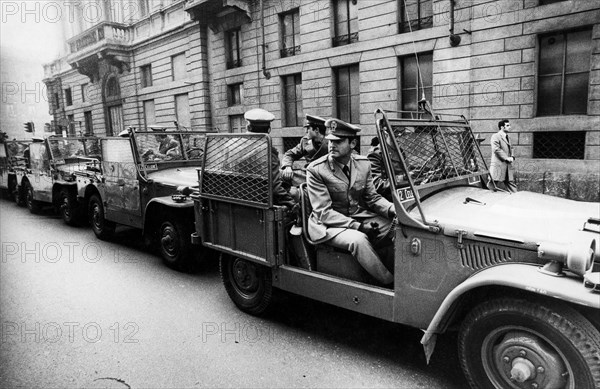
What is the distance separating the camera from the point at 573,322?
2.44m

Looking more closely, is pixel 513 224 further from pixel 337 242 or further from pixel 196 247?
pixel 196 247

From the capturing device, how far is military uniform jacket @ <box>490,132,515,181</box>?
10312 millimetres

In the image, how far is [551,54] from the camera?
11.1 metres

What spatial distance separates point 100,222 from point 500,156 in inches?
367

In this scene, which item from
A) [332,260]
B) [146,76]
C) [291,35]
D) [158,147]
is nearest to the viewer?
[332,260]

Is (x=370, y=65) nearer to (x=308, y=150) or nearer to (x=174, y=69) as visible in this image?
→ (x=308, y=150)

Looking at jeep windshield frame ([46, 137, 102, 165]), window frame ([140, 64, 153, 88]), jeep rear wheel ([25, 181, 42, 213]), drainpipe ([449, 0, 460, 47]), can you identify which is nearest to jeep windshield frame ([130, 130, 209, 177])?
jeep windshield frame ([46, 137, 102, 165])

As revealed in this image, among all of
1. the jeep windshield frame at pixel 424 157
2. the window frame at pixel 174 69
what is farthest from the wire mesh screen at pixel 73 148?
the window frame at pixel 174 69

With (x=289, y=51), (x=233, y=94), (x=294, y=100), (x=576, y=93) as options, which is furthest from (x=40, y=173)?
(x=576, y=93)

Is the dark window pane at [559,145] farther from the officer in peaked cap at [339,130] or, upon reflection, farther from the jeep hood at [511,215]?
the officer in peaked cap at [339,130]

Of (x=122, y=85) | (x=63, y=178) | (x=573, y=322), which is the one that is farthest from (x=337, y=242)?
(x=122, y=85)

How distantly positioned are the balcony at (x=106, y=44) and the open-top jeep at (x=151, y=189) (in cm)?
1911

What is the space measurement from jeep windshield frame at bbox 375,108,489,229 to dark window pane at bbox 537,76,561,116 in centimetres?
853

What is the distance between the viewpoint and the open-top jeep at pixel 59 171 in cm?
940
